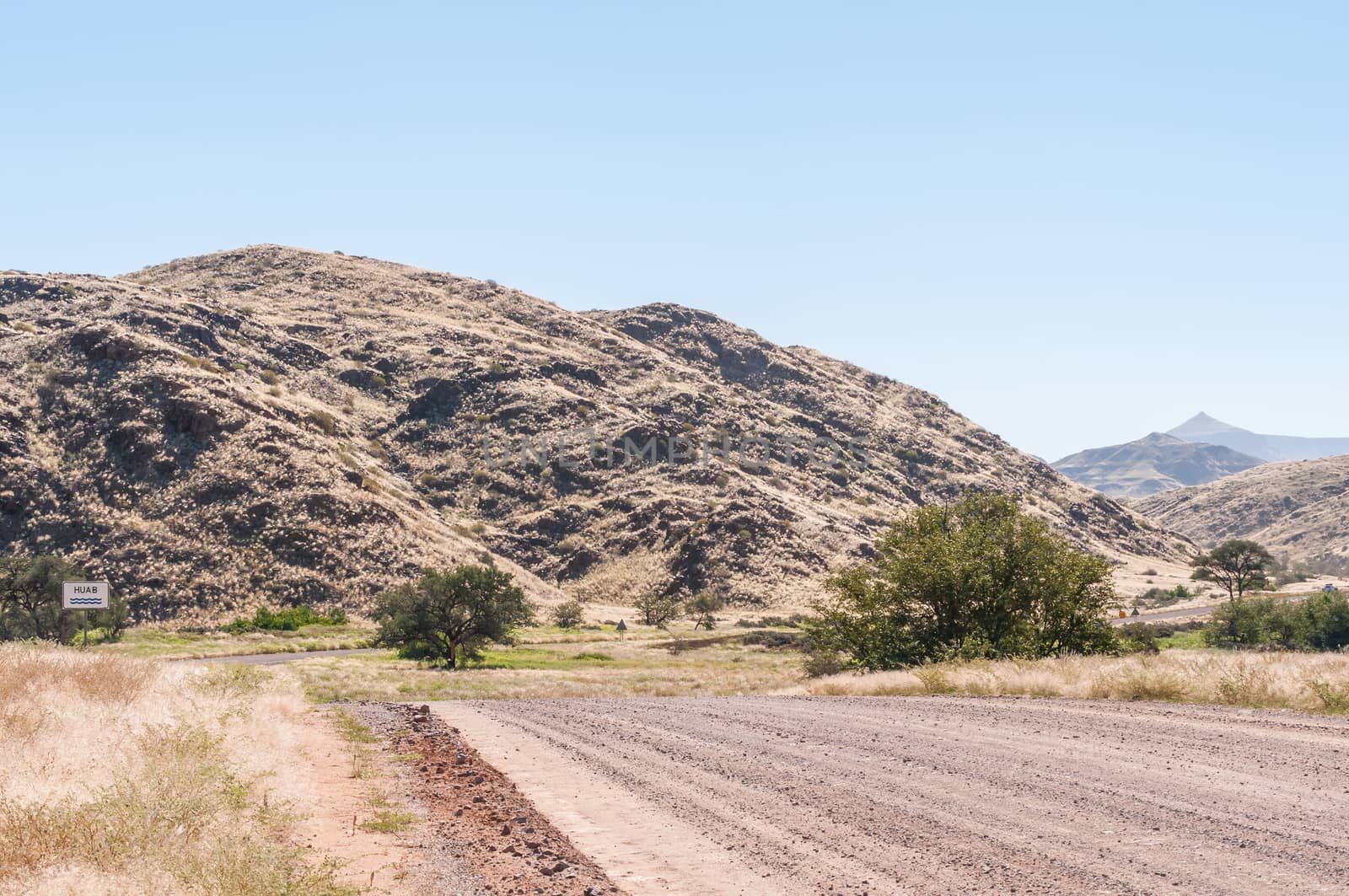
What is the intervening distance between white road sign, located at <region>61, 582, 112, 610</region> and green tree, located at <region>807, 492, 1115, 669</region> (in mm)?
29203

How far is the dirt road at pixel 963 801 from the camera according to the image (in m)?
7.42

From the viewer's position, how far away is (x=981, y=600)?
96.9ft

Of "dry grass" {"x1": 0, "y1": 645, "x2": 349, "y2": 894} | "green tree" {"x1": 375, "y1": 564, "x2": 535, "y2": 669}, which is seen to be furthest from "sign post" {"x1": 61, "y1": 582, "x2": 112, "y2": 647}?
"dry grass" {"x1": 0, "y1": 645, "x2": 349, "y2": 894}

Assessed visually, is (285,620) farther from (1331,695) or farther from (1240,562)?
(1240,562)

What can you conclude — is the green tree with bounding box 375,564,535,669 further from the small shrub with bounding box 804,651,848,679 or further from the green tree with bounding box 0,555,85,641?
the small shrub with bounding box 804,651,848,679

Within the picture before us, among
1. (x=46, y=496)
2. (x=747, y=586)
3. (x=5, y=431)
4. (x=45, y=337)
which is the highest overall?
(x=45, y=337)

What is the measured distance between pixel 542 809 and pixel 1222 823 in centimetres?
695

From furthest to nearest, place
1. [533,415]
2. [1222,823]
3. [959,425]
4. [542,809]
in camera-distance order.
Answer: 1. [959,425]
2. [533,415]
3. [542,809]
4. [1222,823]

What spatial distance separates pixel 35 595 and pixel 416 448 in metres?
58.9

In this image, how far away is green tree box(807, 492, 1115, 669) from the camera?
94.4 ft

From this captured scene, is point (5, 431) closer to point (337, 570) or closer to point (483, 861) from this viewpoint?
point (337, 570)

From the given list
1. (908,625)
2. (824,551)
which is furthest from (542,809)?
(824,551)

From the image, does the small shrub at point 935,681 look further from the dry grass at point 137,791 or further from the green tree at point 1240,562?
the green tree at point 1240,562

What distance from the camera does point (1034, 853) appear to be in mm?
7844
